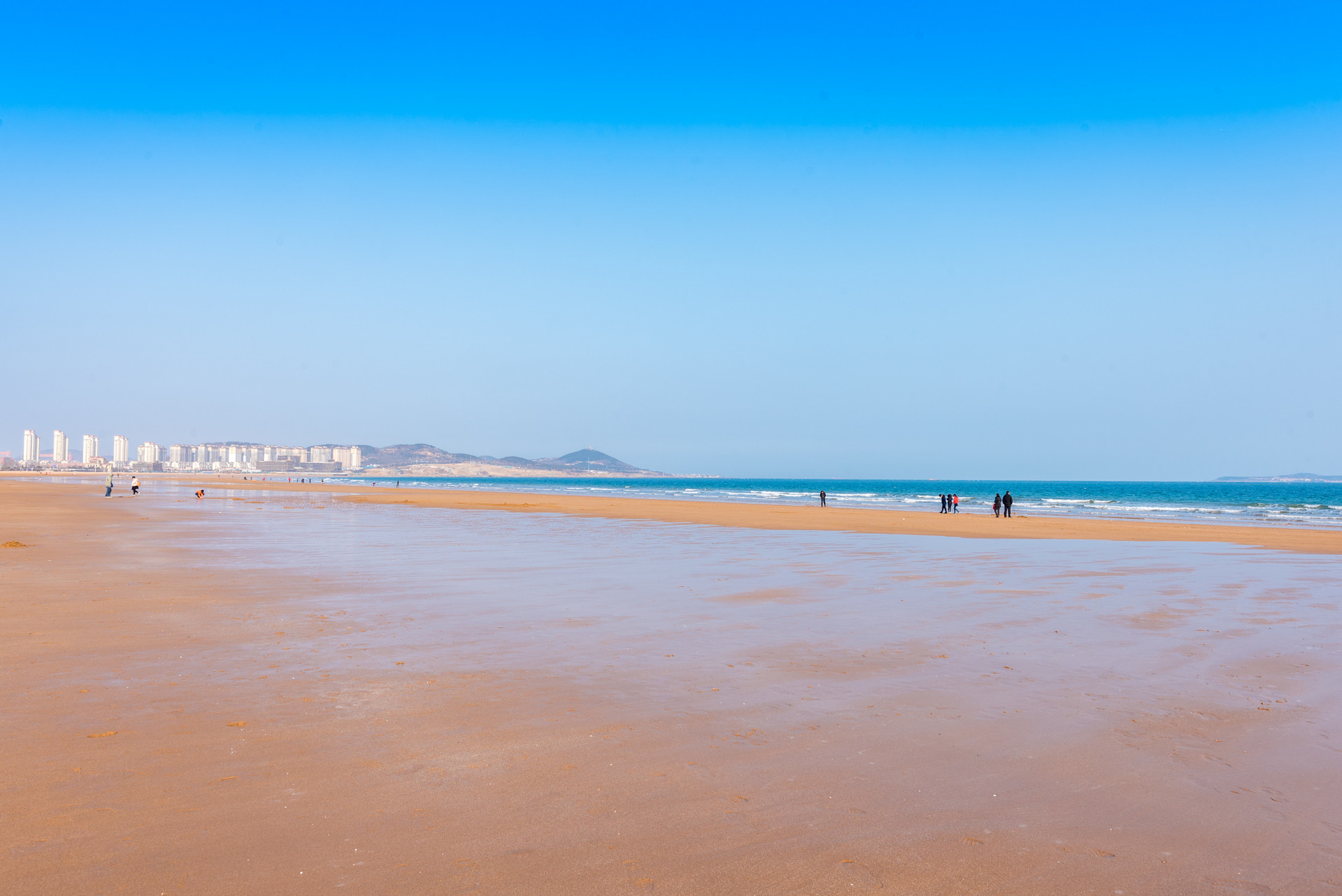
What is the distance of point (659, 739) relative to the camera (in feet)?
19.4

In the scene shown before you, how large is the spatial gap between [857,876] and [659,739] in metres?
2.22

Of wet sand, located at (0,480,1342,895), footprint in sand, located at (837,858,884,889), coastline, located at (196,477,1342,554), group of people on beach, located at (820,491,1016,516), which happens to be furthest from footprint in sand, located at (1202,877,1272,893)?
group of people on beach, located at (820,491,1016,516)

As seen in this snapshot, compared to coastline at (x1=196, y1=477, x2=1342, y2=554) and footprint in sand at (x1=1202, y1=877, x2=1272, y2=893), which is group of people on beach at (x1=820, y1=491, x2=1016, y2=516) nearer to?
coastline at (x1=196, y1=477, x2=1342, y2=554)

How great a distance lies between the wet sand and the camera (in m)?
4.00

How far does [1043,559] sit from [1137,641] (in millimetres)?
11368

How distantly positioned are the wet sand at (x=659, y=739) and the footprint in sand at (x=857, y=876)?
0.02 m

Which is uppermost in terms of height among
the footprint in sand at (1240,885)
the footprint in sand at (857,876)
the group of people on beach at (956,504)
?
the group of people on beach at (956,504)

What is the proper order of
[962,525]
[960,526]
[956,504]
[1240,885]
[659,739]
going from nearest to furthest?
[1240,885]
[659,739]
[960,526]
[962,525]
[956,504]

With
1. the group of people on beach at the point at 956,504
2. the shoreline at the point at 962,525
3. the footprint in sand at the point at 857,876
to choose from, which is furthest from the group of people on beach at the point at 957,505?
the footprint in sand at the point at 857,876

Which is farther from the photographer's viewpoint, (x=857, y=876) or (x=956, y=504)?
(x=956, y=504)

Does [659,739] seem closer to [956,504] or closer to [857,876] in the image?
[857,876]

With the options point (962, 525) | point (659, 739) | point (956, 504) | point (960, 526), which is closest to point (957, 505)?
point (956, 504)

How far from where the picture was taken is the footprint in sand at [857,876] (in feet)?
12.6

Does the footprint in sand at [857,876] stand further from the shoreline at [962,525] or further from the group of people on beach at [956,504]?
the group of people on beach at [956,504]
